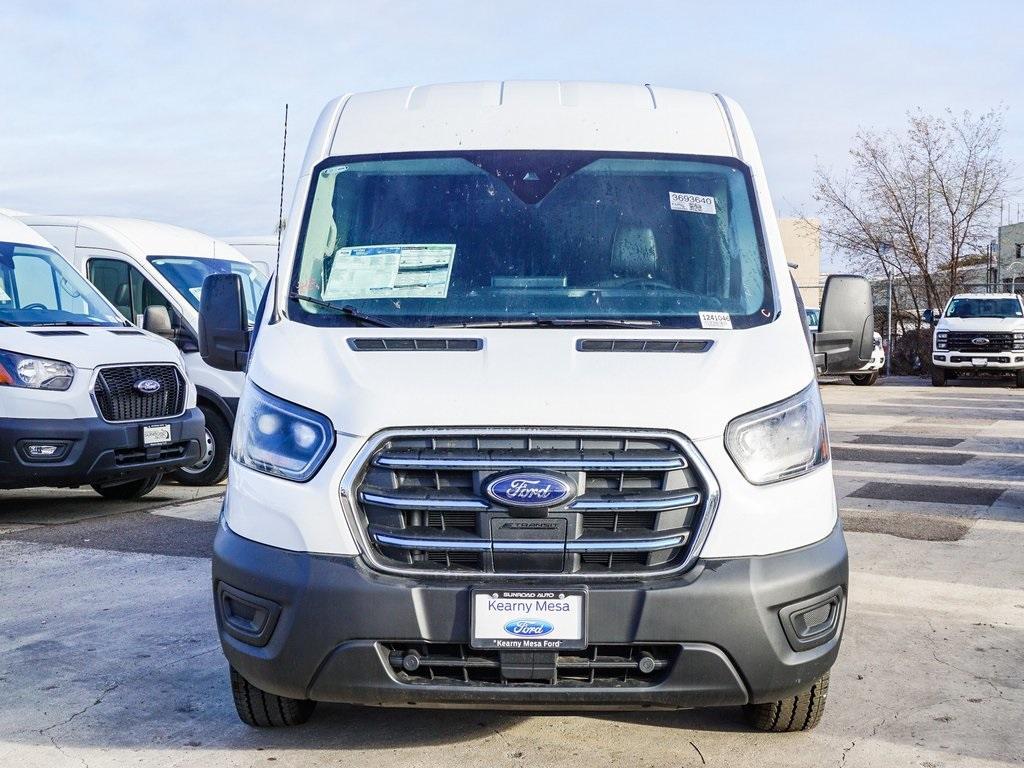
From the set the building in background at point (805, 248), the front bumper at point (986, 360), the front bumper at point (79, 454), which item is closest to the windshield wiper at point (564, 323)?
the front bumper at point (79, 454)

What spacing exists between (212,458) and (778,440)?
8.03 meters

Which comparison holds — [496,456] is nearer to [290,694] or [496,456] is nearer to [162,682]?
[290,694]

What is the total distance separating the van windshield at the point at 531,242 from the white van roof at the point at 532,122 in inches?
2.6

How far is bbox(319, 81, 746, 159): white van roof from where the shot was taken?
4922mm

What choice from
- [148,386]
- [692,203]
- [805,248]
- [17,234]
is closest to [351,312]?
[692,203]

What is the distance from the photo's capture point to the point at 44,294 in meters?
9.72

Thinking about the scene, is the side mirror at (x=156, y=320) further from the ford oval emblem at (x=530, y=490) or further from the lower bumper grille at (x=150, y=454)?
the ford oval emblem at (x=530, y=490)

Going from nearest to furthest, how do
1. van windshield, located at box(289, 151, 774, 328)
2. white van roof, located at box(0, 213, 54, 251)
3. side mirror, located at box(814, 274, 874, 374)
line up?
van windshield, located at box(289, 151, 774, 328) → side mirror, located at box(814, 274, 874, 374) → white van roof, located at box(0, 213, 54, 251)

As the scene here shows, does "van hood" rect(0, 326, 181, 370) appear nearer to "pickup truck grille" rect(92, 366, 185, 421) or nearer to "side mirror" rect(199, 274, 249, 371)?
"pickup truck grille" rect(92, 366, 185, 421)

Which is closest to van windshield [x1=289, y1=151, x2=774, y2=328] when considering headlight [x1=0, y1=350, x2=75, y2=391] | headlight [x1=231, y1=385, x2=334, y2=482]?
headlight [x1=231, y1=385, x2=334, y2=482]

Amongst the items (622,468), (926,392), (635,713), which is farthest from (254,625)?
(926,392)

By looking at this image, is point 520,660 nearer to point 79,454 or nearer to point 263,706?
point 263,706

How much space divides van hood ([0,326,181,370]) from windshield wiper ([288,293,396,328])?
197 inches

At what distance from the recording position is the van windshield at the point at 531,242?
4461mm
